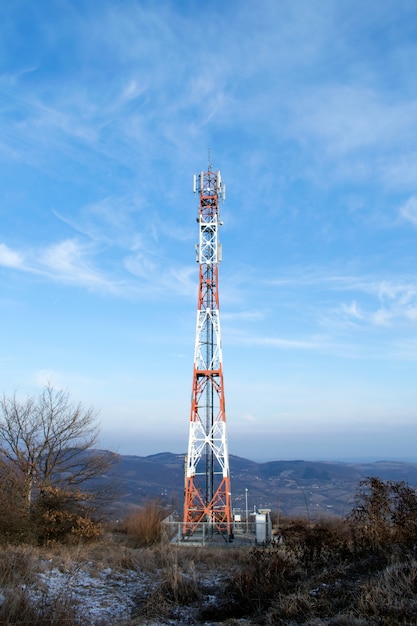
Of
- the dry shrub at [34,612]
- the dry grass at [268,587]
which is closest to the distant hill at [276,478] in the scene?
the dry grass at [268,587]

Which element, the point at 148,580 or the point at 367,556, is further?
the point at 148,580

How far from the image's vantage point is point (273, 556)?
8.54m

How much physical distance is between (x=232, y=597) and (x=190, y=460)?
13.7 meters

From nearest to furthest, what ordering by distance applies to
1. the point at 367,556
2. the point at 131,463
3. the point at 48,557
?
the point at 367,556 → the point at 48,557 → the point at 131,463

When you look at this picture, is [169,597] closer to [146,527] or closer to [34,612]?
[34,612]

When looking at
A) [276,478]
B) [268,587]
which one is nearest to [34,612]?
[268,587]

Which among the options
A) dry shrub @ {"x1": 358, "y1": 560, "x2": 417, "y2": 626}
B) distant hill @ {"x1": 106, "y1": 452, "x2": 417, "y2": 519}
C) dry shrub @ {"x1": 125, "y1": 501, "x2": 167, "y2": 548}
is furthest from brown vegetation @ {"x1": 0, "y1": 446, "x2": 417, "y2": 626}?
distant hill @ {"x1": 106, "y1": 452, "x2": 417, "y2": 519}

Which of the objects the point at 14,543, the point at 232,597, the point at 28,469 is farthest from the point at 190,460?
the point at 232,597

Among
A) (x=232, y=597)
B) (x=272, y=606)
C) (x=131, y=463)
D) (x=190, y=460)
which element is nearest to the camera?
(x=272, y=606)

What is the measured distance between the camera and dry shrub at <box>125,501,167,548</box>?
1888 centimetres

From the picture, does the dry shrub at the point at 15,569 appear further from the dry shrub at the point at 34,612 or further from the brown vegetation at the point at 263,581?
the dry shrub at the point at 34,612

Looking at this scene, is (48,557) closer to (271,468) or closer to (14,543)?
(14,543)

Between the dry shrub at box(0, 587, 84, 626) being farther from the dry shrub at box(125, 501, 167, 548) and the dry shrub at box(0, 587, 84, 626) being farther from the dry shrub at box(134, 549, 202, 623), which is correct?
the dry shrub at box(125, 501, 167, 548)

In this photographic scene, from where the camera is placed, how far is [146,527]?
781 inches
